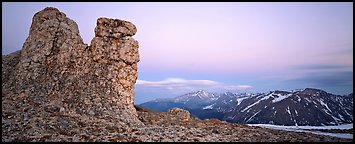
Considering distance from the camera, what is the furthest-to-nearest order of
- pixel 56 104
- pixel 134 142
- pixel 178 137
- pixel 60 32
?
pixel 60 32 → pixel 56 104 → pixel 178 137 → pixel 134 142

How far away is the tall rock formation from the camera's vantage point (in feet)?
94.2

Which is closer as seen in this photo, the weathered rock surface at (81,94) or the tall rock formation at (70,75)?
the weathered rock surface at (81,94)

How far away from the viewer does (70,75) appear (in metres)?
33.2

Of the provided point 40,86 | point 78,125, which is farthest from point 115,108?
point 40,86

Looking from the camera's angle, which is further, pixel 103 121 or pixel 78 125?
pixel 103 121

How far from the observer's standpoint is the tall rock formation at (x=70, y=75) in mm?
28703

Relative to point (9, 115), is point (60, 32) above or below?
above

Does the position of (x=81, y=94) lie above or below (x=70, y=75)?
below

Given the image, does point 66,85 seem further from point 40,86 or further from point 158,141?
point 158,141

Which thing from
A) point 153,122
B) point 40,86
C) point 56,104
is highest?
point 40,86

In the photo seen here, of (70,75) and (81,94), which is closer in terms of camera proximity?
(81,94)

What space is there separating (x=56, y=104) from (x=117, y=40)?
1126 cm

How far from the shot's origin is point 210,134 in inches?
992

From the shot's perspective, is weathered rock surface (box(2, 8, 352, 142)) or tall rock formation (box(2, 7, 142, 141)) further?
tall rock formation (box(2, 7, 142, 141))
